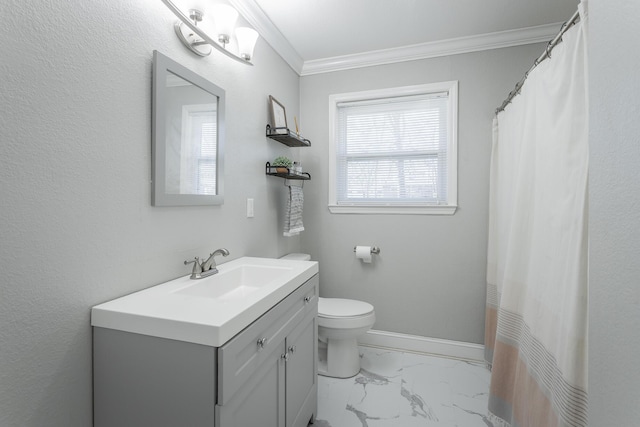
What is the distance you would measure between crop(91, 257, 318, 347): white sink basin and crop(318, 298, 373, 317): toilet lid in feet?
2.56

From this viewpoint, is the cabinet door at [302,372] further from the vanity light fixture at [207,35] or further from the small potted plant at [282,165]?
the vanity light fixture at [207,35]

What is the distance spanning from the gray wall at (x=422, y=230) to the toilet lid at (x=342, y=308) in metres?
0.35

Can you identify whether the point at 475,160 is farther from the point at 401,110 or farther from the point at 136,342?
the point at 136,342

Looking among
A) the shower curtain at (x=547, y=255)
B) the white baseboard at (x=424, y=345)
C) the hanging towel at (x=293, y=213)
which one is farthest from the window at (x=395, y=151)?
the white baseboard at (x=424, y=345)

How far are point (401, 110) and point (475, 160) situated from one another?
2.34 ft

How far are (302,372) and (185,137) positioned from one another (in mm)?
1260

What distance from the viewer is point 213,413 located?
0.88m

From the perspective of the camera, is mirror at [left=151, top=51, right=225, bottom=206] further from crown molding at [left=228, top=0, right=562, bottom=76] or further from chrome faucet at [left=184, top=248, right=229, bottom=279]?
crown molding at [left=228, top=0, right=562, bottom=76]

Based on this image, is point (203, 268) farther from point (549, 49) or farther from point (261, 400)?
point (549, 49)

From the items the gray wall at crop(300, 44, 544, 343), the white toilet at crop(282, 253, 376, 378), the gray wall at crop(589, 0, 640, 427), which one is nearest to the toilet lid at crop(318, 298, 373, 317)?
the white toilet at crop(282, 253, 376, 378)

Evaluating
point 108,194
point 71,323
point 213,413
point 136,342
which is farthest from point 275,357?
point 108,194

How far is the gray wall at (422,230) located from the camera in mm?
2348

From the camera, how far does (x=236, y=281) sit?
1631mm

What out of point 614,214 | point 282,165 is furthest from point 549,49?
point 282,165
